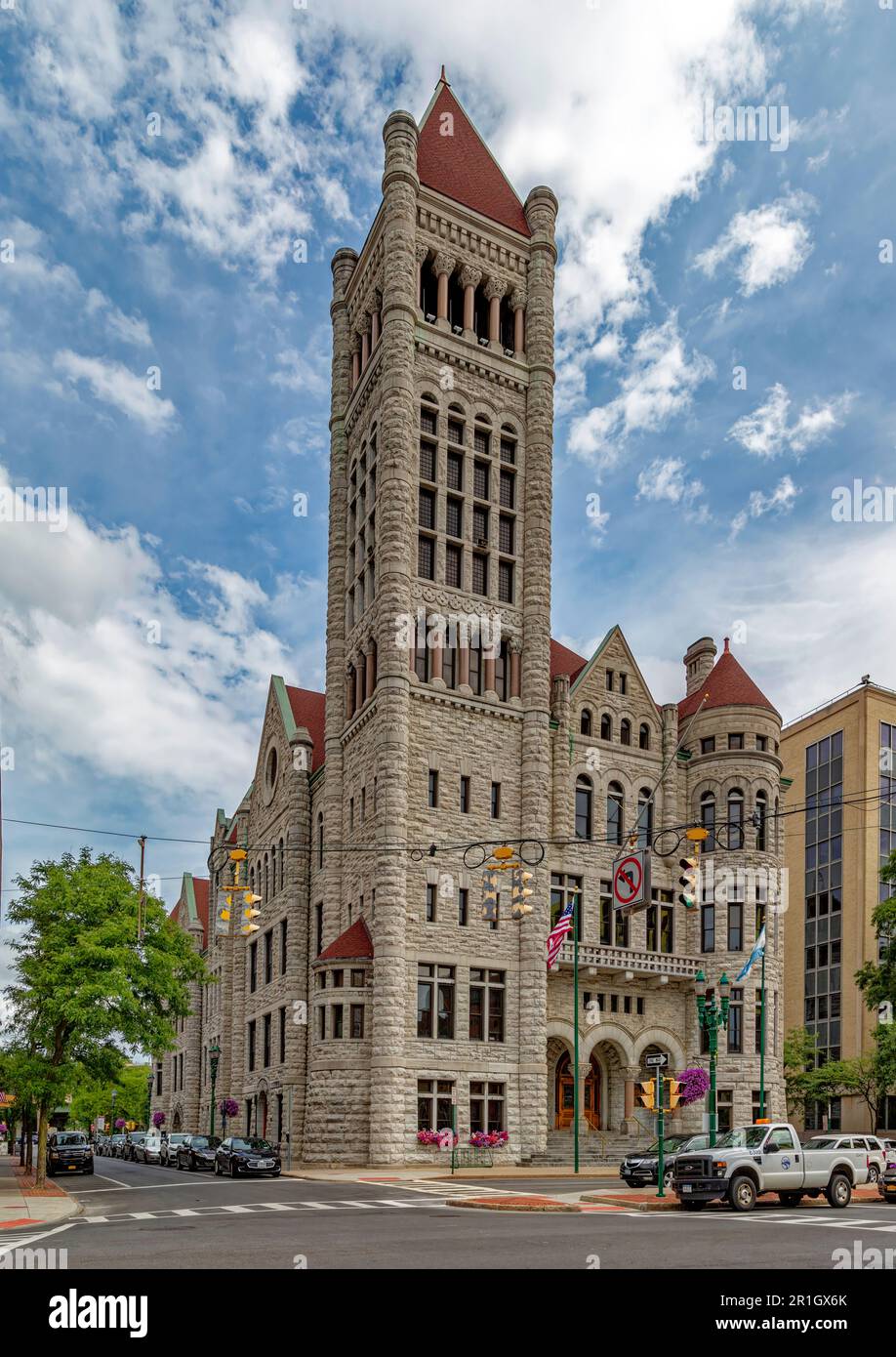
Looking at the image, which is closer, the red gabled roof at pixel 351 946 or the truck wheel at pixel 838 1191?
the truck wheel at pixel 838 1191

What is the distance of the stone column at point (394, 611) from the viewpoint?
44.9 m

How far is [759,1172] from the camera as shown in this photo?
25.4 meters

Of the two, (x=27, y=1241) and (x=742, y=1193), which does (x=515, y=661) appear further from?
(x=27, y=1241)

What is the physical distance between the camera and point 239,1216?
23.9m

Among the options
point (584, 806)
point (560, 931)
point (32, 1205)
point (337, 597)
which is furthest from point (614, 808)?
point (32, 1205)

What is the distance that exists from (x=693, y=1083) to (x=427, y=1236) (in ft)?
105

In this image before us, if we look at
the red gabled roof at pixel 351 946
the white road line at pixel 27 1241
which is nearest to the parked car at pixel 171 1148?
the red gabled roof at pixel 351 946

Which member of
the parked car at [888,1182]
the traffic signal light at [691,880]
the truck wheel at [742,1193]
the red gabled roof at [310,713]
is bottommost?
the parked car at [888,1182]

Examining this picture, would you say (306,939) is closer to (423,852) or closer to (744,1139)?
(423,852)

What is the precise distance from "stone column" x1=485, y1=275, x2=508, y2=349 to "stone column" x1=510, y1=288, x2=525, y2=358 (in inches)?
25.9

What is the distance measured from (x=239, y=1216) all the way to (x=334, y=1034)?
2248 cm

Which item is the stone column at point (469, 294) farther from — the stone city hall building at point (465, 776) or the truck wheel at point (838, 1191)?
the truck wheel at point (838, 1191)

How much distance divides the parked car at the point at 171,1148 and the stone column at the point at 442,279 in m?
35.5
